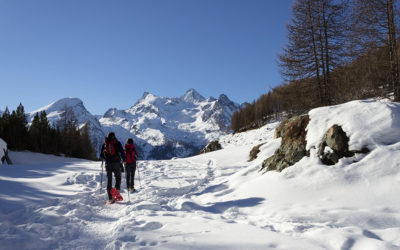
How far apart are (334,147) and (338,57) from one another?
303 inches

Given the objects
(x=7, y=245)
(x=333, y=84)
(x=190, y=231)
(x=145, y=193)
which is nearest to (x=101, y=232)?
(x=7, y=245)

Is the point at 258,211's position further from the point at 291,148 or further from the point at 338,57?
the point at 338,57

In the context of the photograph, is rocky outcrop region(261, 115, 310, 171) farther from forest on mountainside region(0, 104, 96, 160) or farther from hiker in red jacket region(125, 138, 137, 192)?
forest on mountainside region(0, 104, 96, 160)

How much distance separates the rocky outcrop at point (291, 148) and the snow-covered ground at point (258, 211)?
1.10 ft

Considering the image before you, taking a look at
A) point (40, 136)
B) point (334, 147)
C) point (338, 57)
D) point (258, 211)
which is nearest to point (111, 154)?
point (258, 211)

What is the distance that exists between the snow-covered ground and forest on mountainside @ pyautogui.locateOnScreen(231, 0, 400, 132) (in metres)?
Answer: 4.82

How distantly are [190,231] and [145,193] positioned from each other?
4.35 metres

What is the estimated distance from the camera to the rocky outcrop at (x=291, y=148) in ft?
22.4

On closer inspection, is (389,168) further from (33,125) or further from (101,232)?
(33,125)

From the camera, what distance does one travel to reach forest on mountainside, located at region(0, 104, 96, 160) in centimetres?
3788

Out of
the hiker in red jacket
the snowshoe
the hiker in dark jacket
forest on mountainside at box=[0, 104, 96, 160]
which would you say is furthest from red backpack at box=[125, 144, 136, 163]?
forest on mountainside at box=[0, 104, 96, 160]

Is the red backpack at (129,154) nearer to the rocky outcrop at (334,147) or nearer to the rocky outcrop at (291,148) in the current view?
the rocky outcrop at (291,148)

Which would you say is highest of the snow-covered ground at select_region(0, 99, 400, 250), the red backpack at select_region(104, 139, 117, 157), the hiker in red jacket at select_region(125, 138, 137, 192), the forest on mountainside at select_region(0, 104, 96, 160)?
the forest on mountainside at select_region(0, 104, 96, 160)

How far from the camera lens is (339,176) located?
5.36 metres
